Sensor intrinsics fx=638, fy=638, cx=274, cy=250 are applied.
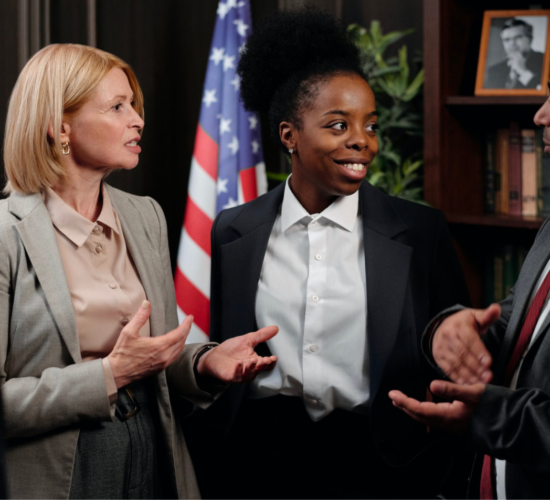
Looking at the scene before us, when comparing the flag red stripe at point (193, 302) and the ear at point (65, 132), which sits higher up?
the ear at point (65, 132)

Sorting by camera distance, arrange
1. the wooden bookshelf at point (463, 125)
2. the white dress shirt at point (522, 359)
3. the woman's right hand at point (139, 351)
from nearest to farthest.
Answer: the white dress shirt at point (522, 359), the woman's right hand at point (139, 351), the wooden bookshelf at point (463, 125)

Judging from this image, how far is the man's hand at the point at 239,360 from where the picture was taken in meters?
1.45

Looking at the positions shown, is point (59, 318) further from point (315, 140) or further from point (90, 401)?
point (315, 140)

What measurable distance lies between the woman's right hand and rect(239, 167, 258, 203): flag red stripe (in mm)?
1429

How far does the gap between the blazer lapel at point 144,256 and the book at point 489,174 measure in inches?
60.0

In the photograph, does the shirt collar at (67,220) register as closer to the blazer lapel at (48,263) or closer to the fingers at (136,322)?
the blazer lapel at (48,263)

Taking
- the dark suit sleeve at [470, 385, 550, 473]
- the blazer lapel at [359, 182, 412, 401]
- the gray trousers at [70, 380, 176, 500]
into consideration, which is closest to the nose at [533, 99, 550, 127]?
the blazer lapel at [359, 182, 412, 401]

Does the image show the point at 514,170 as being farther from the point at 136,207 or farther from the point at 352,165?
the point at 136,207

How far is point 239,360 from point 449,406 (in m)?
0.50

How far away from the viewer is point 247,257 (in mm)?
1677

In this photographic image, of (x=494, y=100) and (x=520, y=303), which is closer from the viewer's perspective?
(x=520, y=303)

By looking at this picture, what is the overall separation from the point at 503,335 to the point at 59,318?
997 millimetres

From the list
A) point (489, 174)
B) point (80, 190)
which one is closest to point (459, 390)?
point (80, 190)

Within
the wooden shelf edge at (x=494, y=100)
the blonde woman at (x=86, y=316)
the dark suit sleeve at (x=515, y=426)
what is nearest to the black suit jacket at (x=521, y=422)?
the dark suit sleeve at (x=515, y=426)
